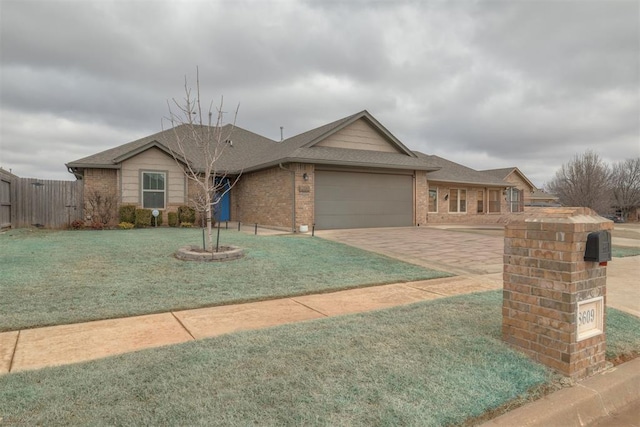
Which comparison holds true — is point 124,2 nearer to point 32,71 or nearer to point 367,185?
point 32,71

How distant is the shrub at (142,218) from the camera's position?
15.4 m

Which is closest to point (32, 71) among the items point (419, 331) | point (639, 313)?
point (419, 331)

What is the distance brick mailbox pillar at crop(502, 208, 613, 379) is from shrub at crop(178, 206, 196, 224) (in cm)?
1494

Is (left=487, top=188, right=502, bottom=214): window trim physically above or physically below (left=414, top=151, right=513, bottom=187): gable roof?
below

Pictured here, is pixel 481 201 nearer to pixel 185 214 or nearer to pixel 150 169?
pixel 185 214

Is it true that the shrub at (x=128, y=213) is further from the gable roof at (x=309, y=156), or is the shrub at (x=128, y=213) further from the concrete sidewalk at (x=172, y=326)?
the concrete sidewalk at (x=172, y=326)

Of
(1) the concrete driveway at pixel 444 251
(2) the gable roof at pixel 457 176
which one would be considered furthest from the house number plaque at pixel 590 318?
(2) the gable roof at pixel 457 176

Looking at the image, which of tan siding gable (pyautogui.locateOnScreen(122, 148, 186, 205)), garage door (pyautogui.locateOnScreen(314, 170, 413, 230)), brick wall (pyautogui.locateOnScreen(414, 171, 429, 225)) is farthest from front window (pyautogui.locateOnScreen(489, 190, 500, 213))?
tan siding gable (pyautogui.locateOnScreen(122, 148, 186, 205))

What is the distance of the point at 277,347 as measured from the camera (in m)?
3.12

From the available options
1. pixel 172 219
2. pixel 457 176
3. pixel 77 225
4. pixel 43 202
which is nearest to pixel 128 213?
pixel 172 219

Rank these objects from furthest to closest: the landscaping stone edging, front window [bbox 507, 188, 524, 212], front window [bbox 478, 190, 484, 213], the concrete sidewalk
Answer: front window [bbox 507, 188, 524, 212] < front window [bbox 478, 190, 484, 213] < the landscaping stone edging < the concrete sidewalk

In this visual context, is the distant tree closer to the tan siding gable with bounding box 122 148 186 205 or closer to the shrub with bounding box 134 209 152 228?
the tan siding gable with bounding box 122 148 186 205

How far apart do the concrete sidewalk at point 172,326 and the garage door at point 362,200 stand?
9.98m

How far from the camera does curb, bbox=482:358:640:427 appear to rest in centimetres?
228
